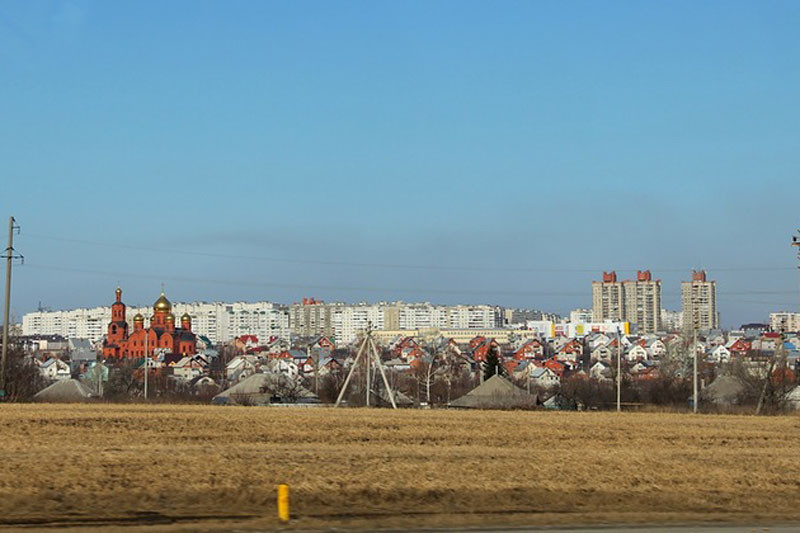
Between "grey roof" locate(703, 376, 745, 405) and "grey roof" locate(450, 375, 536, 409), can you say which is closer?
A: "grey roof" locate(450, 375, 536, 409)

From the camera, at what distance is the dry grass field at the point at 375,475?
2047 centimetres

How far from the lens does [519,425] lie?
4281 cm

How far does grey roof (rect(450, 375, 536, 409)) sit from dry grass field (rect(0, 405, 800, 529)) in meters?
39.7

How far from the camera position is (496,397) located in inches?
3169

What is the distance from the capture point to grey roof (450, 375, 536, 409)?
79.1 m

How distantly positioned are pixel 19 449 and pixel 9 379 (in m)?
35.4

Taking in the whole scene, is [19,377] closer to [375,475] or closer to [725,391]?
[375,475]

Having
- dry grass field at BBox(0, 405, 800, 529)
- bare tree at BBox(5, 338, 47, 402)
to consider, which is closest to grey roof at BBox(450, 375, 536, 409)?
bare tree at BBox(5, 338, 47, 402)

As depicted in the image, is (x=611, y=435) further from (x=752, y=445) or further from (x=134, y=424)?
(x=134, y=424)

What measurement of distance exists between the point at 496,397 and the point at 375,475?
56.5 metres

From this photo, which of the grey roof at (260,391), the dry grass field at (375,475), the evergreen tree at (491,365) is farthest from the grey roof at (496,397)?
the dry grass field at (375,475)

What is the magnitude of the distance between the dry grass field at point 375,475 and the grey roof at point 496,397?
3966cm

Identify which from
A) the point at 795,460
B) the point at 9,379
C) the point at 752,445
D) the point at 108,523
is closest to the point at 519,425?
the point at 752,445

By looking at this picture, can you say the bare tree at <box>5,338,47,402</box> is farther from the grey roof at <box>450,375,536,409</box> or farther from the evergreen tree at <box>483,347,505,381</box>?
the evergreen tree at <box>483,347,505,381</box>
